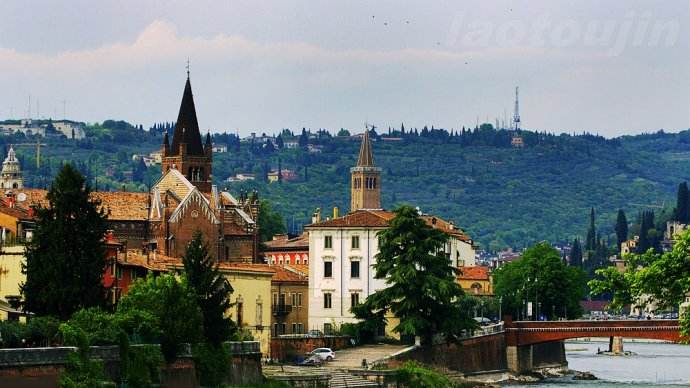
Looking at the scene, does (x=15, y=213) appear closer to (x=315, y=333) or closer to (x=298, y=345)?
(x=298, y=345)

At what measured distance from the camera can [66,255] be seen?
229ft

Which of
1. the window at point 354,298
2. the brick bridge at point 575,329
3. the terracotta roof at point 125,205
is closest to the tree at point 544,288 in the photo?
the brick bridge at point 575,329

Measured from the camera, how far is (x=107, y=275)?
87.8 m

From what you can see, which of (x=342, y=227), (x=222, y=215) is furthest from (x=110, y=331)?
(x=222, y=215)

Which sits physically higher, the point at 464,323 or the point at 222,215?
the point at 222,215

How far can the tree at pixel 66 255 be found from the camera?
228 ft

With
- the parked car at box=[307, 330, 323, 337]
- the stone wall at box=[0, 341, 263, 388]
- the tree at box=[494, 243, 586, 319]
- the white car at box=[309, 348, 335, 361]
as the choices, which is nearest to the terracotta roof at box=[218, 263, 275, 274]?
the parked car at box=[307, 330, 323, 337]

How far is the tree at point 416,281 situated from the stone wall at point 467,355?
1.21m

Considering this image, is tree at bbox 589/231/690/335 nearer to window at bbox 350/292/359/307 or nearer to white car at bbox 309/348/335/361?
white car at bbox 309/348/335/361

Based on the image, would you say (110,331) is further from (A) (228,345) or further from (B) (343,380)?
(B) (343,380)

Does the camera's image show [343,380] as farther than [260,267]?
No

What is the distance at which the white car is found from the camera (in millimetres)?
107688

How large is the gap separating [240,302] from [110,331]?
1578 inches

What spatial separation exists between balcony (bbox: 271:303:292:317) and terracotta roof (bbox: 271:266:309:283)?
162 cm
